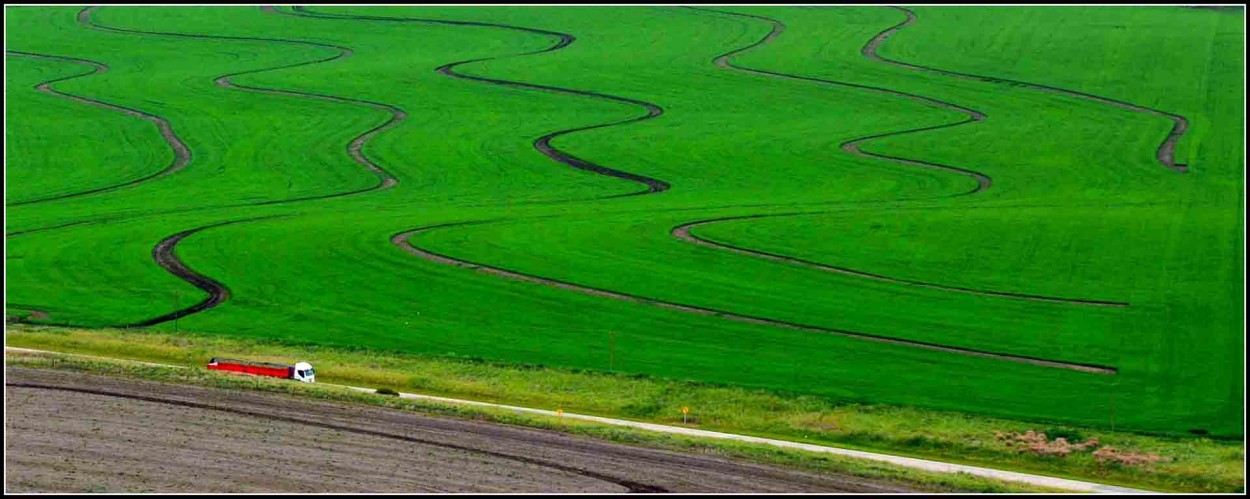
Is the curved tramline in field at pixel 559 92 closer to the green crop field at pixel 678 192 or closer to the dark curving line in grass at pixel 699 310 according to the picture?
the green crop field at pixel 678 192

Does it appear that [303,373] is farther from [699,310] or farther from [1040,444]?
[1040,444]

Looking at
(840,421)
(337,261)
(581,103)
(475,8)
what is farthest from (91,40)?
(840,421)

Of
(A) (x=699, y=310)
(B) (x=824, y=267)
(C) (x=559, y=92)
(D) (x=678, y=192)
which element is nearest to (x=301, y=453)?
(A) (x=699, y=310)

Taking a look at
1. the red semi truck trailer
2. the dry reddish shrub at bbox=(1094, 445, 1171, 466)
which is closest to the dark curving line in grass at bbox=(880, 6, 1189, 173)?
the dry reddish shrub at bbox=(1094, 445, 1171, 466)

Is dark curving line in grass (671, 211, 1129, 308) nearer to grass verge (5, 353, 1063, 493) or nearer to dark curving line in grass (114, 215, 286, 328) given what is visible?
dark curving line in grass (114, 215, 286, 328)

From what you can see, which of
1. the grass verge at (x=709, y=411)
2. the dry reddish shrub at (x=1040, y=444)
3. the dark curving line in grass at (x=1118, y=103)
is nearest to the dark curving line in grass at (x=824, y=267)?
the grass verge at (x=709, y=411)

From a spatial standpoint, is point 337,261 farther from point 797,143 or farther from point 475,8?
point 475,8
